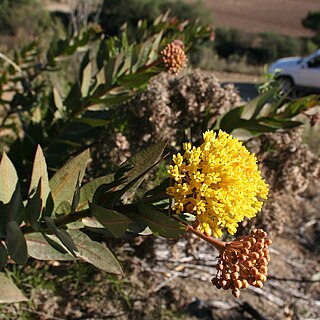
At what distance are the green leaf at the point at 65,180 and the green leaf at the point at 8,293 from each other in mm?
326

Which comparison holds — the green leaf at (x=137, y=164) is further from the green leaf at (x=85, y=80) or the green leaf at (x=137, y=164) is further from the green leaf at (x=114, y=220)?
the green leaf at (x=85, y=80)

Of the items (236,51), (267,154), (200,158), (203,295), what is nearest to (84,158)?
(200,158)

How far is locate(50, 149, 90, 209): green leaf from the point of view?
173 centimetres

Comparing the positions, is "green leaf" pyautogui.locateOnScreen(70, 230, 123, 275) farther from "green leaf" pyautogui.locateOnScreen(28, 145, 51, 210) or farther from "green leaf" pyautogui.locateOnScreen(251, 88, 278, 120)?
"green leaf" pyautogui.locateOnScreen(251, 88, 278, 120)

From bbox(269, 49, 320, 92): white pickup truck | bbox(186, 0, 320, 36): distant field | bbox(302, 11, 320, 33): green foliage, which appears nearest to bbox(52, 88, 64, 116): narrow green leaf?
bbox(269, 49, 320, 92): white pickup truck

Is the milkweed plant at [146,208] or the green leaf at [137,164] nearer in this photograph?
the milkweed plant at [146,208]

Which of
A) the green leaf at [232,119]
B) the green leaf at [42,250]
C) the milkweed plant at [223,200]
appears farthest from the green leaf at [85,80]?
the milkweed plant at [223,200]

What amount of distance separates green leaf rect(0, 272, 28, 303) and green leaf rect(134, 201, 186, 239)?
606 millimetres

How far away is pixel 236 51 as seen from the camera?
21688 millimetres

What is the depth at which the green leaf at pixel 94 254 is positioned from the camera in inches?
61.4

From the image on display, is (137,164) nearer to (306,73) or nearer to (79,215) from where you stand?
(79,215)

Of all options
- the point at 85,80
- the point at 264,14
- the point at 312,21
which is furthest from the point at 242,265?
the point at 264,14

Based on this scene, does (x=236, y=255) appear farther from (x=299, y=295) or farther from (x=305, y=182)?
(x=299, y=295)

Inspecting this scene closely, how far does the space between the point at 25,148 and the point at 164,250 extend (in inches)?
47.5
